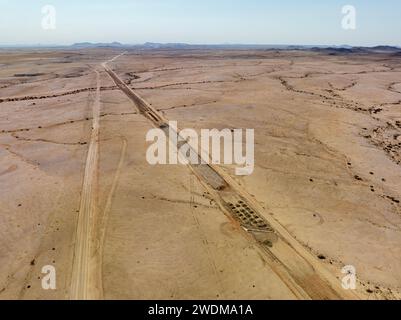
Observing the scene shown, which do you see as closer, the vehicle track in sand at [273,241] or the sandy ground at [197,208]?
the vehicle track in sand at [273,241]

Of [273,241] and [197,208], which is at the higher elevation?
[197,208]

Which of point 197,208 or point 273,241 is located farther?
point 197,208

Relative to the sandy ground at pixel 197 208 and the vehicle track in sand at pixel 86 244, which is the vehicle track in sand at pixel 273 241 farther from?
the vehicle track in sand at pixel 86 244

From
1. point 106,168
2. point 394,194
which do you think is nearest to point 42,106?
point 106,168

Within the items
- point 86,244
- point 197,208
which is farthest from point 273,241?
point 86,244

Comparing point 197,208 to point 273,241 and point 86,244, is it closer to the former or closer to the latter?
point 273,241

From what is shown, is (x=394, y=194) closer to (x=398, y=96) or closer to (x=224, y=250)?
(x=224, y=250)

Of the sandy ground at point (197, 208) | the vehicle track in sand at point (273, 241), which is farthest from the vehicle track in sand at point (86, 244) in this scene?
the vehicle track in sand at point (273, 241)
